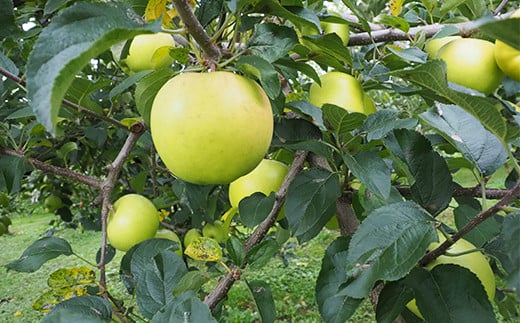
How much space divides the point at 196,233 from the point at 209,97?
110 cm

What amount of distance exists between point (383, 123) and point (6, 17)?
2.62ft

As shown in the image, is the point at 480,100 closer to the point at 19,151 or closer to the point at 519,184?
the point at 519,184

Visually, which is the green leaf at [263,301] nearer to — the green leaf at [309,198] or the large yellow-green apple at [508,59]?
the green leaf at [309,198]

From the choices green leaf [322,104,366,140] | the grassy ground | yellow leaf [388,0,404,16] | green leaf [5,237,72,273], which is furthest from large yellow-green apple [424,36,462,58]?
the grassy ground

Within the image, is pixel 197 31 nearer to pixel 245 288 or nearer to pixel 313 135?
pixel 313 135

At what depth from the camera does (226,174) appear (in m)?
0.65

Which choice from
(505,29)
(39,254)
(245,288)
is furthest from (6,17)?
(245,288)

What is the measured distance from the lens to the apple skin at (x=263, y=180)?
1.02m

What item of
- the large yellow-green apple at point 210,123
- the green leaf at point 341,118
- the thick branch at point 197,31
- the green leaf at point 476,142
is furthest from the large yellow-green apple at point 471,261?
the thick branch at point 197,31

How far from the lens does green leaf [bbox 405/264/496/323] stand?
65cm

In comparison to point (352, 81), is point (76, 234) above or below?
below

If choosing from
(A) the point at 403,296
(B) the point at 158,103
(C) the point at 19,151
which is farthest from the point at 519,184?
(C) the point at 19,151

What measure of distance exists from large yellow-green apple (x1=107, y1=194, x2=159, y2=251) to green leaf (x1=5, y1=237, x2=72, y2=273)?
14 centimetres

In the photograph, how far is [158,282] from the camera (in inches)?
33.7
